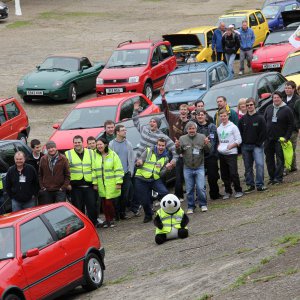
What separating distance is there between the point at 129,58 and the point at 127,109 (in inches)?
304

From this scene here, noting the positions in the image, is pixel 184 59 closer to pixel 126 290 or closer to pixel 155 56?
pixel 155 56

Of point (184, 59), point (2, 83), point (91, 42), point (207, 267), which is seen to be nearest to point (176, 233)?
point (207, 267)

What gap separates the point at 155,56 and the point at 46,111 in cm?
375

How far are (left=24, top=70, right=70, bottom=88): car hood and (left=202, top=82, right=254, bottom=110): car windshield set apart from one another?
794cm

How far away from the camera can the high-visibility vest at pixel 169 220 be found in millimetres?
15883

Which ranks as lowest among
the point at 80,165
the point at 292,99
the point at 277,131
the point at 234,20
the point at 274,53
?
the point at 80,165

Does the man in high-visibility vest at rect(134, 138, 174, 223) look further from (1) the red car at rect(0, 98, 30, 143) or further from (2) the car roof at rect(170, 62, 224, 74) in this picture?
(2) the car roof at rect(170, 62, 224, 74)

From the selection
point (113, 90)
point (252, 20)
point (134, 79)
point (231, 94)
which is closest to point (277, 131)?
point (231, 94)

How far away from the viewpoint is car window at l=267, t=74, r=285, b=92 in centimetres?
2452

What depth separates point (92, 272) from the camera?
1409cm

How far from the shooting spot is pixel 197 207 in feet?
61.0

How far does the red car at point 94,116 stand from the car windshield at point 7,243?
9.04 m

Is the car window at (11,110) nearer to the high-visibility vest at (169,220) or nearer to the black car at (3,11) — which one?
the high-visibility vest at (169,220)

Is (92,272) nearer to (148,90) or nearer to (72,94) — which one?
(148,90)
